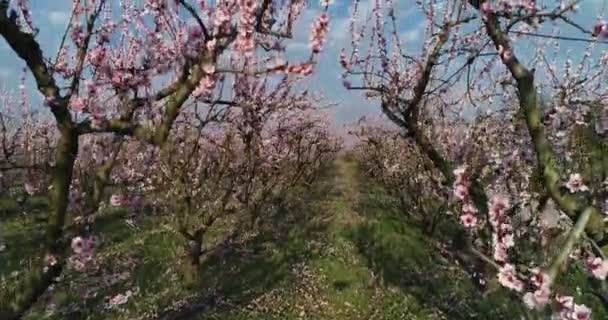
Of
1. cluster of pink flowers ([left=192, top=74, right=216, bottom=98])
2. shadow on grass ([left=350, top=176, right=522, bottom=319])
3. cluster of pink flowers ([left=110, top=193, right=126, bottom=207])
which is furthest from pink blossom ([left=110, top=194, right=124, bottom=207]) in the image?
shadow on grass ([left=350, top=176, right=522, bottom=319])

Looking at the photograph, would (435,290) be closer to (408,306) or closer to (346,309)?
(408,306)

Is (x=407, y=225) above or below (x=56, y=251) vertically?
below

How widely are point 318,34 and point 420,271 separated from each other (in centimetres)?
938

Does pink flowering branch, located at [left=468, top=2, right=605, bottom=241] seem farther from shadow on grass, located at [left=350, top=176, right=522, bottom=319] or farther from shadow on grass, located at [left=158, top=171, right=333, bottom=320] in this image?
shadow on grass, located at [left=158, top=171, right=333, bottom=320]

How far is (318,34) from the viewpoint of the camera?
4.79 m

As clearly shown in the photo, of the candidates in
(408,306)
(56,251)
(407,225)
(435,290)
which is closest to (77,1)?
(56,251)

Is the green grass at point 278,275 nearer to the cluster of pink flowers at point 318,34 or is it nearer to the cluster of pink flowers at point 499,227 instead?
the cluster of pink flowers at point 318,34

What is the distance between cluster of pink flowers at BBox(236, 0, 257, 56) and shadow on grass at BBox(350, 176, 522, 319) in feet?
17.0

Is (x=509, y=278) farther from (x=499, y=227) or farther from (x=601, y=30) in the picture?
(x=601, y=30)

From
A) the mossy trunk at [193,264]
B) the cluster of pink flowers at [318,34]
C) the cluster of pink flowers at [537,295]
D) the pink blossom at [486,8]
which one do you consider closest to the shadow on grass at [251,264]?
the mossy trunk at [193,264]

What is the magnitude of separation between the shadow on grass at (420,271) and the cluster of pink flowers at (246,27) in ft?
17.0

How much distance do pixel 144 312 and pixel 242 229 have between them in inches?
→ 224

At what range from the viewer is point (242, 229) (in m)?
16.0

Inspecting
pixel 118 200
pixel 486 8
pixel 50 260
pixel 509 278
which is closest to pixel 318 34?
pixel 486 8
